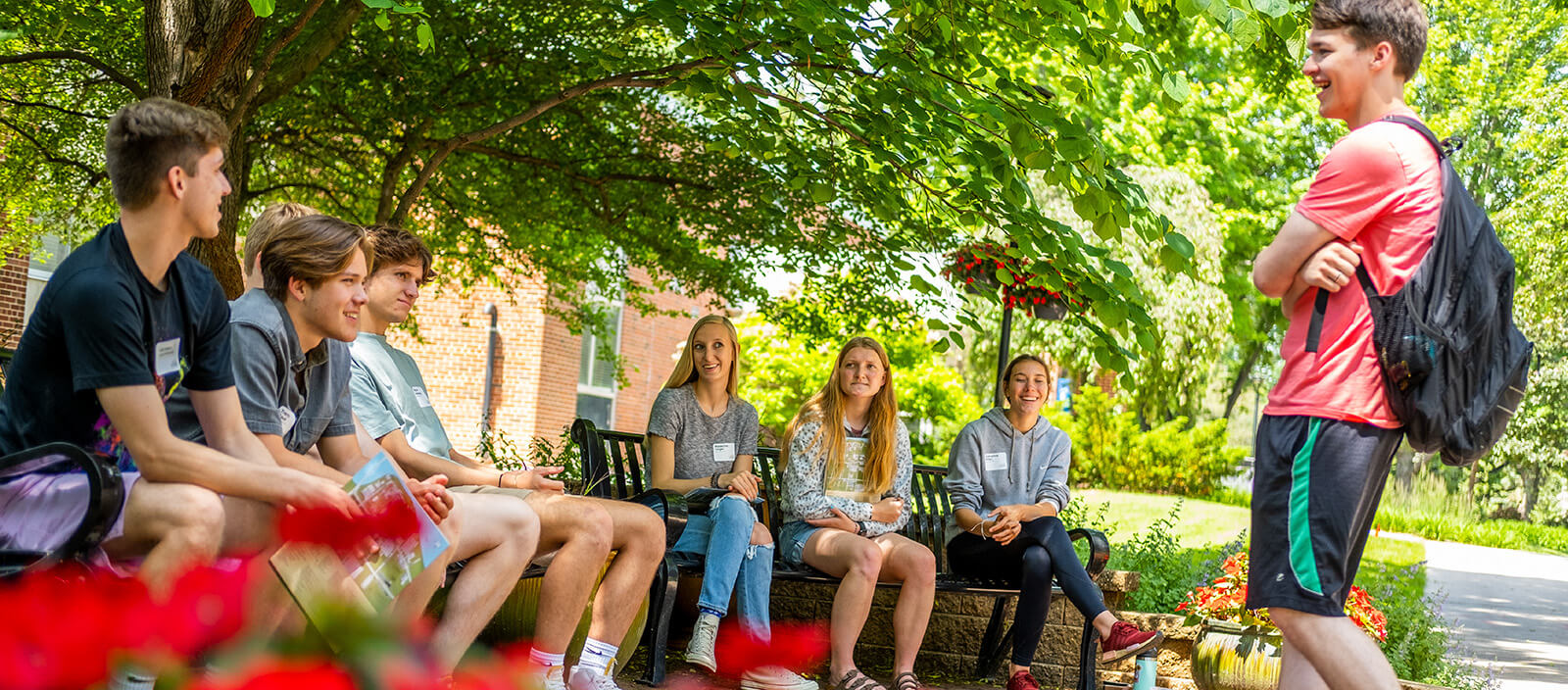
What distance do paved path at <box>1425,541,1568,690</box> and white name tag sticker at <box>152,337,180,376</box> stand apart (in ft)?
22.5

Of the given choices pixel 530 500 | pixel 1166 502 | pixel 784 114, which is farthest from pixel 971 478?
pixel 1166 502

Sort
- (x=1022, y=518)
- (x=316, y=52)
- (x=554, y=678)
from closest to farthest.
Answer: (x=554, y=678), (x=1022, y=518), (x=316, y=52)

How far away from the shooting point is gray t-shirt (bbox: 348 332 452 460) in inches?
153

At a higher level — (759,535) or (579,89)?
(579,89)

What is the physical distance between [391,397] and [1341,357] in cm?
276

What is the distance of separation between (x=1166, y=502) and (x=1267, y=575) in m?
17.9

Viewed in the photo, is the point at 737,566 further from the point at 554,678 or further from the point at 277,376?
the point at 277,376

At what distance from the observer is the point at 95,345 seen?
7.64 ft

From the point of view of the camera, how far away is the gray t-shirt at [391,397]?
390cm

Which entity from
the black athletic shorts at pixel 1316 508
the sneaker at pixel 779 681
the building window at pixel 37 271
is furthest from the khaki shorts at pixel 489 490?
the building window at pixel 37 271

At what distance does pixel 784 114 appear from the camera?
8.22m

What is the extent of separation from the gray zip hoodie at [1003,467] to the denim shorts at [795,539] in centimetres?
72

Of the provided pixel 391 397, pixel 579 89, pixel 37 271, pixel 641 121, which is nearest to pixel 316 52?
pixel 579 89

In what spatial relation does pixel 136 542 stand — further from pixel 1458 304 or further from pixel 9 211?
pixel 9 211
